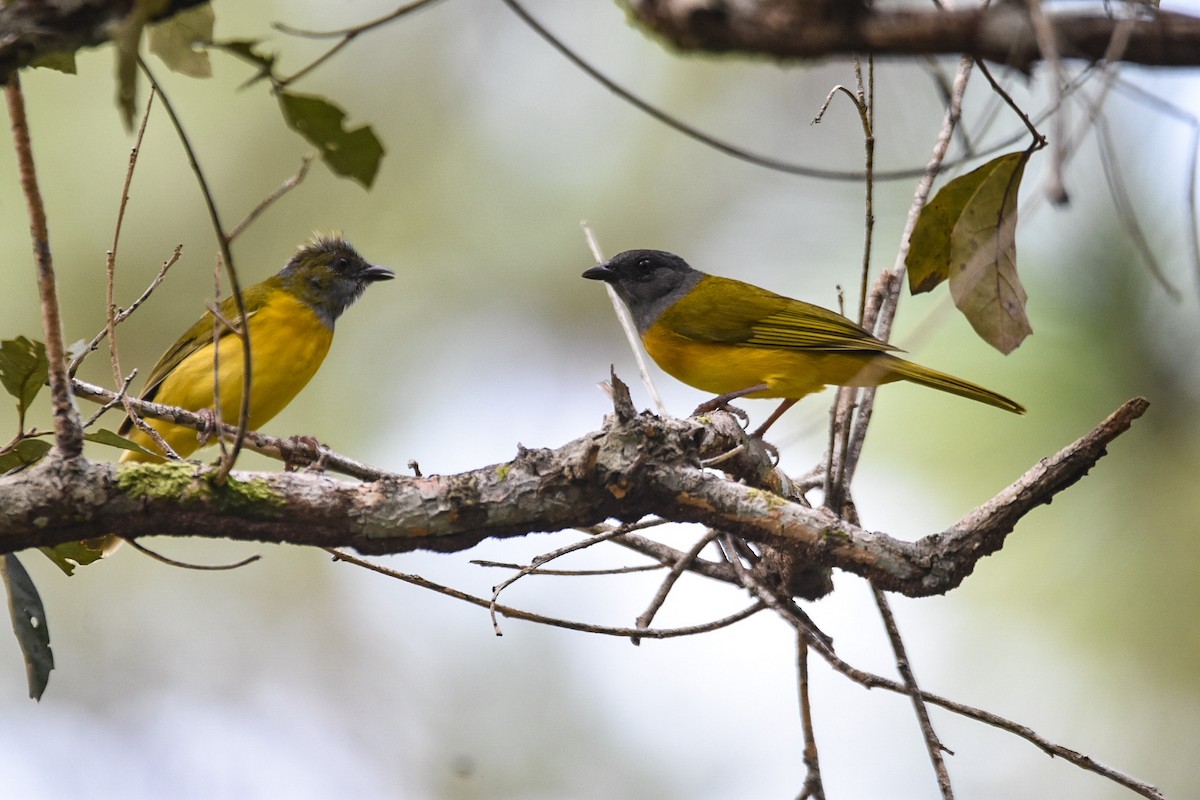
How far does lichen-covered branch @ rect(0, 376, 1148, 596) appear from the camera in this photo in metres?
2.17

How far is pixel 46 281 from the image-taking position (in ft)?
6.37

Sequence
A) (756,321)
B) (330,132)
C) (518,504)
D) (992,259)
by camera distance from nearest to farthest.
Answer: (330,132) → (518,504) → (992,259) → (756,321)

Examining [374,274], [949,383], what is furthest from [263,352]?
[949,383]

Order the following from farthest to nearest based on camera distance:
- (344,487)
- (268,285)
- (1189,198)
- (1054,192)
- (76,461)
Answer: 1. (268,285)
2. (344,487)
3. (76,461)
4. (1189,198)
5. (1054,192)

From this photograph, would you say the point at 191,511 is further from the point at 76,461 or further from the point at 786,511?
the point at 786,511

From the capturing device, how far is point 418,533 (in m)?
2.29

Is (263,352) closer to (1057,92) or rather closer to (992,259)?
(992,259)

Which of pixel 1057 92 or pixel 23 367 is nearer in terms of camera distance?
pixel 1057 92

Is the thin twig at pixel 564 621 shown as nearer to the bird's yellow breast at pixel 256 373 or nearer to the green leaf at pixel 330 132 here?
the green leaf at pixel 330 132

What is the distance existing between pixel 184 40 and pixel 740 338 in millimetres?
2941

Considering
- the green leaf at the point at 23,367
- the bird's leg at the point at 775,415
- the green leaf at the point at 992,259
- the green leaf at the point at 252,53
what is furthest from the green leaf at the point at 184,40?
the bird's leg at the point at 775,415

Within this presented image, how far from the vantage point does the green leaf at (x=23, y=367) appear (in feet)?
8.23

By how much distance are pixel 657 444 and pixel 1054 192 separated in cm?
145

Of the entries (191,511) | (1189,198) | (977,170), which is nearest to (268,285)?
(191,511)
